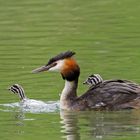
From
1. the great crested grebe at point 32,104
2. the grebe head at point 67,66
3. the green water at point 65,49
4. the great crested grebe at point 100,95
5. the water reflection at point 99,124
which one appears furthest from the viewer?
the grebe head at point 67,66

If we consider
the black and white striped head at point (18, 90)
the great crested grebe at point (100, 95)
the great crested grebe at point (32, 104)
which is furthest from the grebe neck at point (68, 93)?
the black and white striped head at point (18, 90)

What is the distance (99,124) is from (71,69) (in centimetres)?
192

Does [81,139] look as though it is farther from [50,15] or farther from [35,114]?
[50,15]

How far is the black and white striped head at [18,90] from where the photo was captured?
17.6 metres

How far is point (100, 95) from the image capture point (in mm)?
17125

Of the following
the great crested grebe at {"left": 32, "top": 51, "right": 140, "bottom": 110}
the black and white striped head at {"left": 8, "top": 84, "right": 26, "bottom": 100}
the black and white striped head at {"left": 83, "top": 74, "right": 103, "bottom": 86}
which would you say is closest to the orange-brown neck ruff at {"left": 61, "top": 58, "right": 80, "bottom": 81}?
the great crested grebe at {"left": 32, "top": 51, "right": 140, "bottom": 110}

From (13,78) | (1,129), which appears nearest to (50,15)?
(13,78)

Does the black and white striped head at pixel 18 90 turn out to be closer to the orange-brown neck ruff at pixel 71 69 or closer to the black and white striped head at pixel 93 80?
the orange-brown neck ruff at pixel 71 69

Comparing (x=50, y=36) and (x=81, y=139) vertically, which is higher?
(x=50, y=36)

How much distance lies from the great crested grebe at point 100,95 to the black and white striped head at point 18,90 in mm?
655

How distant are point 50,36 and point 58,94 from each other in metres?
6.56

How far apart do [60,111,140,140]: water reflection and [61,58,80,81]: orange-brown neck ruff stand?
2.18 ft

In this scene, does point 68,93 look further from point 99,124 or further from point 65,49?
point 65,49

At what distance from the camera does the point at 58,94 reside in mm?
18125
